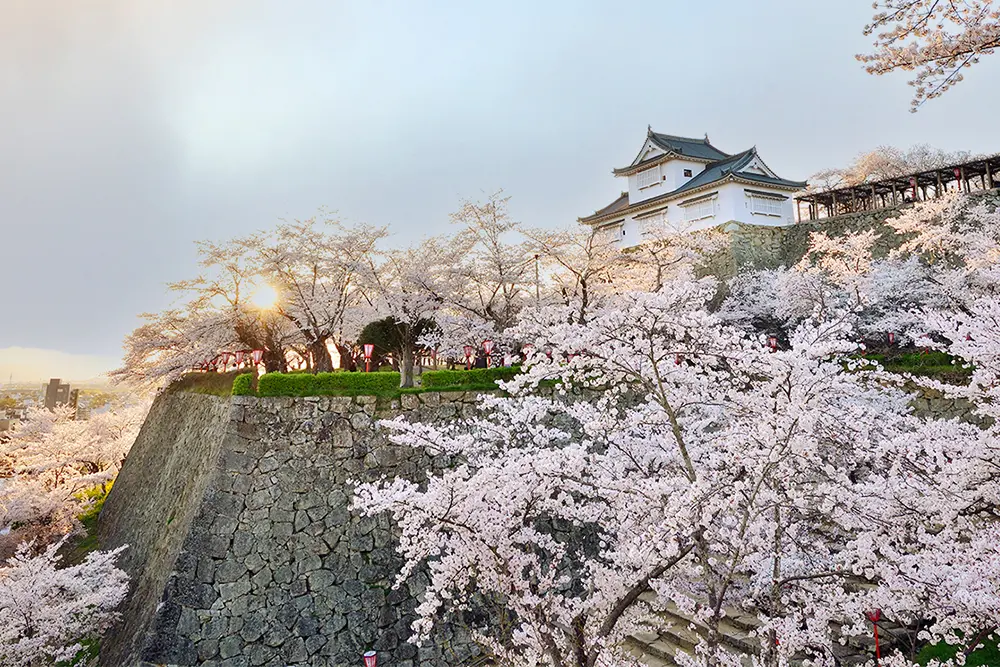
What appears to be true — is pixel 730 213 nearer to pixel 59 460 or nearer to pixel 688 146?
pixel 688 146

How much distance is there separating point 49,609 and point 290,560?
3.96 metres

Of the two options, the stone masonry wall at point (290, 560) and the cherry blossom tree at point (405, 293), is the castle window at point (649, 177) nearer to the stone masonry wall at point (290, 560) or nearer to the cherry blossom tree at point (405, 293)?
the cherry blossom tree at point (405, 293)

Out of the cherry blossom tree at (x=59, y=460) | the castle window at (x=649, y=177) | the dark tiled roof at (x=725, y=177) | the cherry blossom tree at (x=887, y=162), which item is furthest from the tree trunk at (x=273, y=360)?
the cherry blossom tree at (x=887, y=162)

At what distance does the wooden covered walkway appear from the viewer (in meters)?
19.6

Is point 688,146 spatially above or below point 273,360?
above

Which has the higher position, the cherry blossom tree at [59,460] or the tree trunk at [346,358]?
the tree trunk at [346,358]

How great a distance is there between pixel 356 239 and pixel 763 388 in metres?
14.2

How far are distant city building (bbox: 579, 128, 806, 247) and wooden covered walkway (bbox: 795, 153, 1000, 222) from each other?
1.33 meters

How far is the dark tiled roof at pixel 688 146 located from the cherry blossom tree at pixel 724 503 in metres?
21.3

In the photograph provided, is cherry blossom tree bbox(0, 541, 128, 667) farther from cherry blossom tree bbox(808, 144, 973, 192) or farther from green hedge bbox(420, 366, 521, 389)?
cherry blossom tree bbox(808, 144, 973, 192)

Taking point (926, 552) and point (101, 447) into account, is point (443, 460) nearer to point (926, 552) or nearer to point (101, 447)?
point (926, 552)

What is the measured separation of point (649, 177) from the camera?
25719 mm

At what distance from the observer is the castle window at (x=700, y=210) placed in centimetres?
2311

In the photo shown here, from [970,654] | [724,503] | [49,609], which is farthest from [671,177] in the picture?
[49,609]
